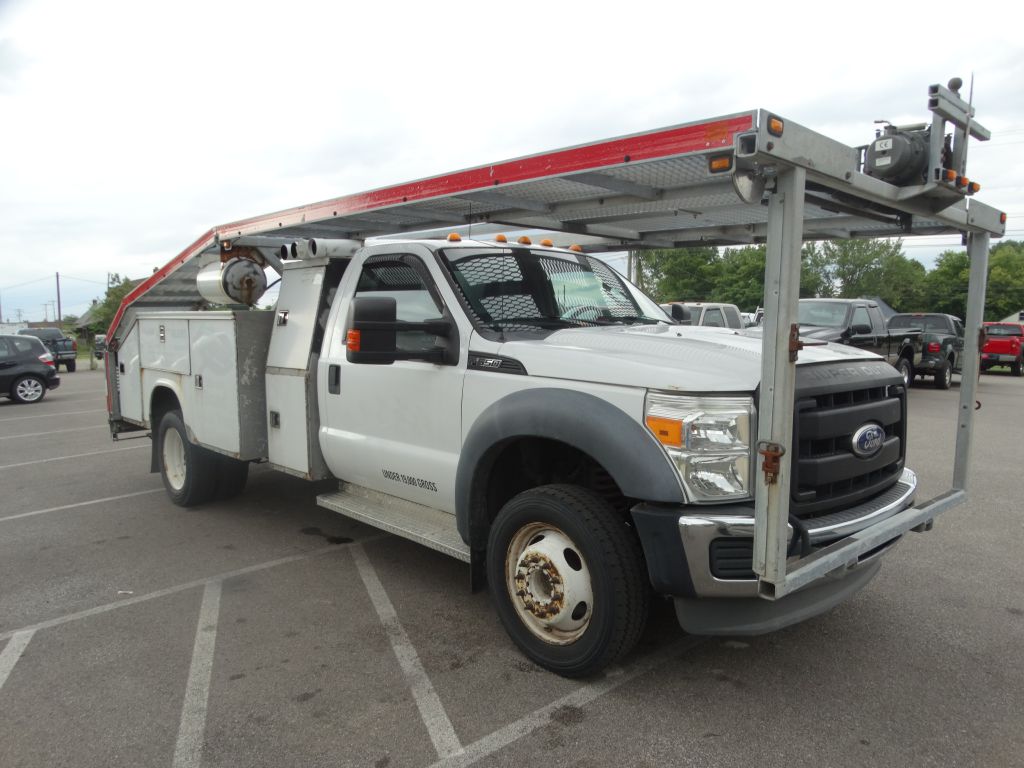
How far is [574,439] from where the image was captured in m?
3.12

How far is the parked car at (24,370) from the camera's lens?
15625 mm

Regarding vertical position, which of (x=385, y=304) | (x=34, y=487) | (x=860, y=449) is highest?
(x=385, y=304)

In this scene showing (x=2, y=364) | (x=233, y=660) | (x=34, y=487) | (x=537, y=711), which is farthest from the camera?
(x=2, y=364)

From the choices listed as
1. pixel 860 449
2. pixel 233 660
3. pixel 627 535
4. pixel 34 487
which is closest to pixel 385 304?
pixel 627 535

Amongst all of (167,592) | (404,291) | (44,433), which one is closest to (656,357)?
(404,291)

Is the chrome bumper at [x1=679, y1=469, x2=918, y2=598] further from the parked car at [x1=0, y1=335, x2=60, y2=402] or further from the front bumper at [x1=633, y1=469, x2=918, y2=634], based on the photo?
the parked car at [x1=0, y1=335, x2=60, y2=402]

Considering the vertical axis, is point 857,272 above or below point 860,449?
above

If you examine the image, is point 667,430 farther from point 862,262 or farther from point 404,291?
point 862,262

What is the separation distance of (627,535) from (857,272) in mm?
58006

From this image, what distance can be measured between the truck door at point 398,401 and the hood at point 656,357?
56 centimetres

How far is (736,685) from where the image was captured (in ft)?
10.8

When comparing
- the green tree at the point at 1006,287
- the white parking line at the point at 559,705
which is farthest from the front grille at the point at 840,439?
the green tree at the point at 1006,287

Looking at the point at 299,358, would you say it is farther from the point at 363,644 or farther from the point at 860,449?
the point at 860,449

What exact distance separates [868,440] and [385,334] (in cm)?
231
